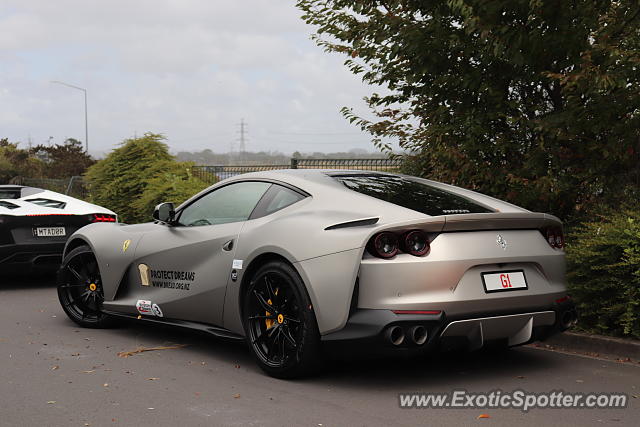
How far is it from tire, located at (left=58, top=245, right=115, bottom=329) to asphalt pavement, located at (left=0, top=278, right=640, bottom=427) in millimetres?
498

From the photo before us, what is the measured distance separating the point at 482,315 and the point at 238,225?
201 cm

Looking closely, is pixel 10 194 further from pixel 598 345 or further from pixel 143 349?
pixel 598 345

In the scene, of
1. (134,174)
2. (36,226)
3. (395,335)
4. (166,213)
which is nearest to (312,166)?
(134,174)

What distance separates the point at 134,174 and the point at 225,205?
42.3ft

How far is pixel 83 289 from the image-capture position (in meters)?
7.95

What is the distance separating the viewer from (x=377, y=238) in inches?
203

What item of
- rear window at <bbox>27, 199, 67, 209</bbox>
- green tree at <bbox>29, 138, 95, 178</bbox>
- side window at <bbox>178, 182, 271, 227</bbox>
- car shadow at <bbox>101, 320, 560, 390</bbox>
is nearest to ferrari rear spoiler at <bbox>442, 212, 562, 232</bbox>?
car shadow at <bbox>101, 320, 560, 390</bbox>

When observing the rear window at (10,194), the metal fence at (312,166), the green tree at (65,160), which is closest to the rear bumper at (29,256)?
the rear window at (10,194)

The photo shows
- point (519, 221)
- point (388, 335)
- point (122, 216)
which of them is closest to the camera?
point (388, 335)

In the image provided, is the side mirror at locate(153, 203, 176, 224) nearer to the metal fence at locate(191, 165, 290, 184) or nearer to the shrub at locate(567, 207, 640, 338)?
the shrub at locate(567, 207, 640, 338)

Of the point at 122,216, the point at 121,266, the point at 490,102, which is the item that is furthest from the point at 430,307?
the point at 122,216

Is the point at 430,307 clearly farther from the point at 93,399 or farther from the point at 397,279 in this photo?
the point at 93,399

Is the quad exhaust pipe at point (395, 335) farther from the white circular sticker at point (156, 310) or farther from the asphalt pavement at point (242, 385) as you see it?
the white circular sticker at point (156, 310)

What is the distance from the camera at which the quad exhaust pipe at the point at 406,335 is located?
16.6 feet
